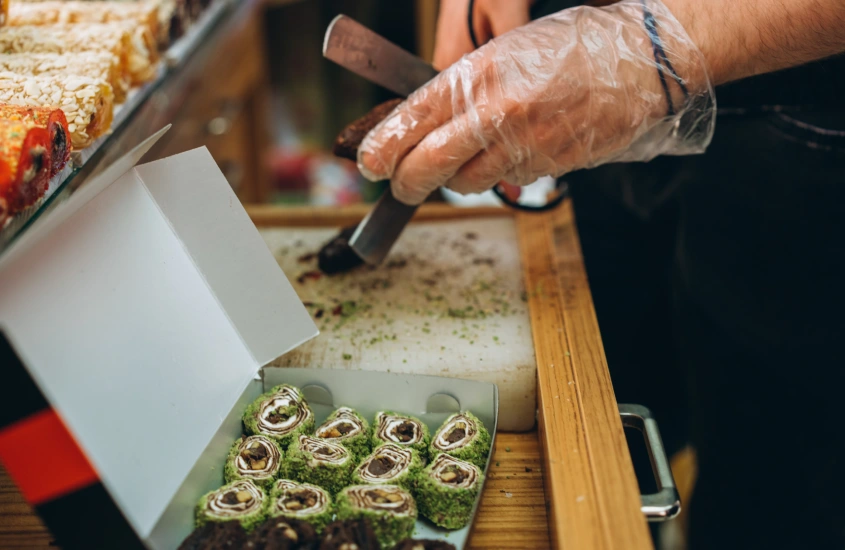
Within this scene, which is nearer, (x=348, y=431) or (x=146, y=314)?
(x=146, y=314)

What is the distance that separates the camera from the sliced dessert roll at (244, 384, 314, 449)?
2.87 ft

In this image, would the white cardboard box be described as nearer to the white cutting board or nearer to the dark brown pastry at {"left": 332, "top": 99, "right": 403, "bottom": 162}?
the white cutting board

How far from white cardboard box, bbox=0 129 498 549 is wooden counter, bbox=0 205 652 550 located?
0.27 feet

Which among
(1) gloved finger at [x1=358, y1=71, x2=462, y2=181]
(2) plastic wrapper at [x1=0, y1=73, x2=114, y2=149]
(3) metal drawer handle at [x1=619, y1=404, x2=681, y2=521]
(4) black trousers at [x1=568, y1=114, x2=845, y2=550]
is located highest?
(2) plastic wrapper at [x1=0, y1=73, x2=114, y2=149]

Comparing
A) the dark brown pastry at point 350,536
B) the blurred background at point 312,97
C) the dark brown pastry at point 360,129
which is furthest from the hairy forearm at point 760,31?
the blurred background at point 312,97

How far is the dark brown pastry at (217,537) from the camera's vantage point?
695 mm

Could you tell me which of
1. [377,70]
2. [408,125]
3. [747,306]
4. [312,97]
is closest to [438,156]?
[408,125]

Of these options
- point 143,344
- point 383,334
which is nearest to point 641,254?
point 383,334

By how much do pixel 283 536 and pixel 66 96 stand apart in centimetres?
65

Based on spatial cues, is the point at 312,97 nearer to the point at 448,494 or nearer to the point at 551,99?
the point at 551,99

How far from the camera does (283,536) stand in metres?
0.70

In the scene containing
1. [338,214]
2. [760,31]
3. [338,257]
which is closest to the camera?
[760,31]

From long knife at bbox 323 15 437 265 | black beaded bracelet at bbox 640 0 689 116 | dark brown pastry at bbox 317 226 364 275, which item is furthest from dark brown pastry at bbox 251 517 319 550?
black beaded bracelet at bbox 640 0 689 116

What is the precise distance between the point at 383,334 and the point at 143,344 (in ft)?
1.45
